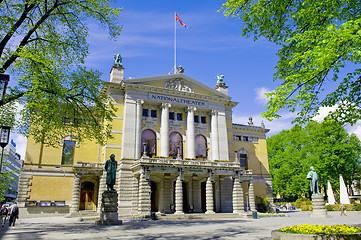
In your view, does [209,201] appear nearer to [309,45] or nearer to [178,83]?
[178,83]

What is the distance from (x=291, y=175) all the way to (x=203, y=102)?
27.4 m

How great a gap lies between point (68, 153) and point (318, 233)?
3397 cm

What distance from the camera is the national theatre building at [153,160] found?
3269cm

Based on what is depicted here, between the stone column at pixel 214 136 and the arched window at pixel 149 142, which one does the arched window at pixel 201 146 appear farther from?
the arched window at pixel 149 142

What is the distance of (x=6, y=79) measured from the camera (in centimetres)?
1155

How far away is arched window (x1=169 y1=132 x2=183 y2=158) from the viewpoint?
38.0m

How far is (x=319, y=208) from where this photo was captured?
2719 cm

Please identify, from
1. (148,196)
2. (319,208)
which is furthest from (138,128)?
(319,208)

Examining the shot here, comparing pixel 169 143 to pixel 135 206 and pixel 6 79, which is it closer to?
pixel 135 206

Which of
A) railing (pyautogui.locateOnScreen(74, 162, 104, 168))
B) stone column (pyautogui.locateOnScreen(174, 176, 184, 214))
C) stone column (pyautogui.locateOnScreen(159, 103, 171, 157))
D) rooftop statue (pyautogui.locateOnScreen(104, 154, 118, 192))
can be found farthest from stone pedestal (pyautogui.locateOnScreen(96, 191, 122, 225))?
stone column (pyautogui.locateOnScreen(159, 103, 171, 157))

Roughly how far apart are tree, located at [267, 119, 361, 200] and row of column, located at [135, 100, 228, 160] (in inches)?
518

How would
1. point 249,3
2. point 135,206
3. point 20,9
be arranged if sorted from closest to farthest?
point 249,3, point 20,9, point 135,206

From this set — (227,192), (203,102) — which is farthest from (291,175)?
(203,102)

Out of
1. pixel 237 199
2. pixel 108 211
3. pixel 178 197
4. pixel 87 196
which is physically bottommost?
pixel 108 211
